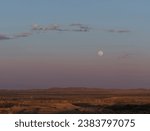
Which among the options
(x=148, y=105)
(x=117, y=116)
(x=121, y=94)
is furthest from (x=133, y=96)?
(x=117, y=116)

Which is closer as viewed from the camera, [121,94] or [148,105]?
[121,94]

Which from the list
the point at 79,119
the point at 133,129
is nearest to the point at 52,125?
the point at 79,119

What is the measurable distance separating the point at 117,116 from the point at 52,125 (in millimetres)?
2692

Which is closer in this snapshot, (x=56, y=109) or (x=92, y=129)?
(x=92, y=129)

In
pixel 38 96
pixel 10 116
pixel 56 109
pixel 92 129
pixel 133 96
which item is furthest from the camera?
pixel 133 96

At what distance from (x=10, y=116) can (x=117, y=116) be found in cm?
430

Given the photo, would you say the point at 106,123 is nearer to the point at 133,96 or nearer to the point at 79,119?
the point at 79,119

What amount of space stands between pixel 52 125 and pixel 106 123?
2073mm

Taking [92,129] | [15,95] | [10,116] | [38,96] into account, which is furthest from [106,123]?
[15,95]

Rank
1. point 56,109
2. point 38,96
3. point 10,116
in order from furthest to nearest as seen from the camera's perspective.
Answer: point 38,96 < point 56,109 < point 10,116

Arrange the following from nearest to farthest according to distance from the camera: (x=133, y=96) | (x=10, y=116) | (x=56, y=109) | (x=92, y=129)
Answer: (x=92, y=129), (x=10, y=116), (x=56, y=109), (x=133, y=96)

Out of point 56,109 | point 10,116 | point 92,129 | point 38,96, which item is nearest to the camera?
point 92,129

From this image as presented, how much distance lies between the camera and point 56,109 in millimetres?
31328

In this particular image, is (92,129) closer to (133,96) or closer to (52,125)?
(52,125)
